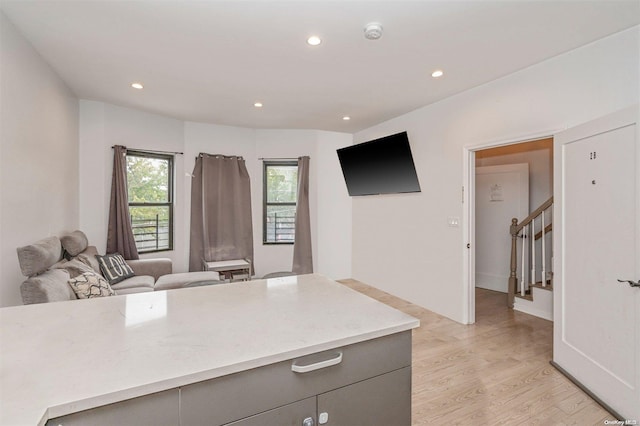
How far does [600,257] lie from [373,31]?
219 cm

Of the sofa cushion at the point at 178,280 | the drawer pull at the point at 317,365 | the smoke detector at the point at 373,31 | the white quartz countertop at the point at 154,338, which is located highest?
the smoke detector at the point at 373,31

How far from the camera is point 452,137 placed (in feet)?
11.6

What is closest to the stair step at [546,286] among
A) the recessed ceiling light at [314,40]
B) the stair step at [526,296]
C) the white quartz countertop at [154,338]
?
the stair step at [526,296]

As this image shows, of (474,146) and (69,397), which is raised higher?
(474,146)

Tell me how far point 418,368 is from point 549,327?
6.15 ft

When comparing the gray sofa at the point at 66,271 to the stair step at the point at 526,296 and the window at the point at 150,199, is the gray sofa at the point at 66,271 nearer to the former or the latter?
the window at the point at 150,199

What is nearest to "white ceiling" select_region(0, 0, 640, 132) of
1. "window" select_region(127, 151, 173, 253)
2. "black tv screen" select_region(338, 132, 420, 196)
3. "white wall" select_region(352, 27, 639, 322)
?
"white wall" select_region(352, 27, 639, 322)

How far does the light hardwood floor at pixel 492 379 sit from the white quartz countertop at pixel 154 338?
1226 mm

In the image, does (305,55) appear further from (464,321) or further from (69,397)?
(464,321)

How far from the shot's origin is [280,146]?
5.16 m

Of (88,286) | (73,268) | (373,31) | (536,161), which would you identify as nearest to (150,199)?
(73,268)

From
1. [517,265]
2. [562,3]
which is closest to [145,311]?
[562,3]

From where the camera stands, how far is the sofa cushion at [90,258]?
3.05m

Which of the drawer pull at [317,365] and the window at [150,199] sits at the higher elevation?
the window at [150,199]
